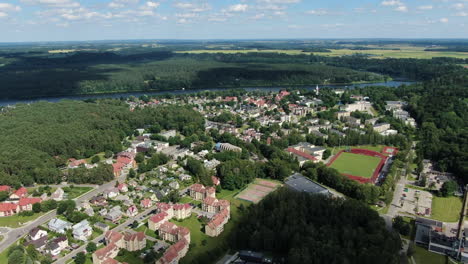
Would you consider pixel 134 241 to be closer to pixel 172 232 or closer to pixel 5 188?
pixel 172 232

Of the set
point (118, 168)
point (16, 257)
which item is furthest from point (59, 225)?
point (118, 168)

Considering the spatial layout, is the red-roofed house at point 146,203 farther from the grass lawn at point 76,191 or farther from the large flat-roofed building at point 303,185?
the large flat-roofed building at point 303,185

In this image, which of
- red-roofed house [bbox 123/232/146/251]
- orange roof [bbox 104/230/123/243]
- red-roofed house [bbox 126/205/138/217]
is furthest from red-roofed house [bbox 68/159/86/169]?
red-roofed house [bbox 123/232/146/251]

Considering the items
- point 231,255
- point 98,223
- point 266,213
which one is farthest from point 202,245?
point 98,223

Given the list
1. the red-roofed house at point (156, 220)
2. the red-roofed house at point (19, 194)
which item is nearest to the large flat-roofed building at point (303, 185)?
the red-roofed house at point (156, 220)

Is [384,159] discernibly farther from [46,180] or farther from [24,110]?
[24,110]

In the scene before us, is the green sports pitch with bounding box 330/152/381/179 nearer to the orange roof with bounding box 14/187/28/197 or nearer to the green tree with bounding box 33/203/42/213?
the green tree with bounding box 33/203/42/213
